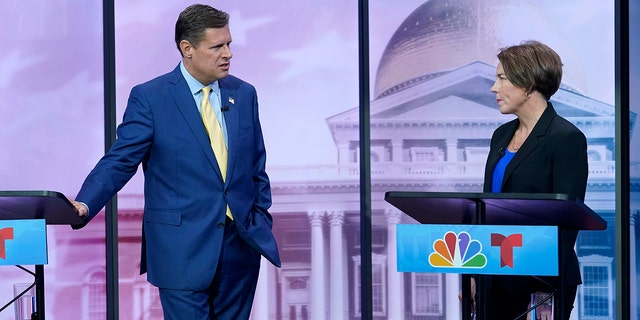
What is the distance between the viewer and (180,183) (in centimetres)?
A: 336

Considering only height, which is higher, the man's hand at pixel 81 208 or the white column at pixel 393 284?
the man's hand at pixel 81 208

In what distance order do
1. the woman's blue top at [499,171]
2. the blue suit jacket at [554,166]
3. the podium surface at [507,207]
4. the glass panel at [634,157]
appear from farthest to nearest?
the glass panel at [634,157] < the woman's blue top at [499,171] < the blue suit jacket at [554,166] < the podium surface at [507,207]

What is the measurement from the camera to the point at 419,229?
9.89ft

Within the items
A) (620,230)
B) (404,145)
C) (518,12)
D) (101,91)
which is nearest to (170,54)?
(101,91)

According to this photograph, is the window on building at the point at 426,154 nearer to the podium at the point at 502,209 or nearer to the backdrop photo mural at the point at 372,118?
the backdrop photo mural at the point at 372,118

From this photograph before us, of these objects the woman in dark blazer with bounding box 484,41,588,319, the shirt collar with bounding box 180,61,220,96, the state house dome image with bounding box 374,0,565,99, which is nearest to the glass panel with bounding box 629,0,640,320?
the state house dome image with bounding box 374,0,565,99

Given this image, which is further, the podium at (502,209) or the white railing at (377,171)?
the white railing at (377,171)

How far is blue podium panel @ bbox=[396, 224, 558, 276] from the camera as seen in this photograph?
2.96 m

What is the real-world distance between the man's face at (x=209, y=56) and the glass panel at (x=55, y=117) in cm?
175

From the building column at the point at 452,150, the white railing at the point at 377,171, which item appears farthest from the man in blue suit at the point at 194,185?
the building column at the point at 452,150

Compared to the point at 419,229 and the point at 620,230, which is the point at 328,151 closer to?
the point at 620,230

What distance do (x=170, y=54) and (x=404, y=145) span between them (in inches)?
50.0

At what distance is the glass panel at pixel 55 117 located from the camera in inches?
197

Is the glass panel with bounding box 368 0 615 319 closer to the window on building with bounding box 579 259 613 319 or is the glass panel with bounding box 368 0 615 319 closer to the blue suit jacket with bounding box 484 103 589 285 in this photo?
the window on building with bounding box 579 259 613 319
